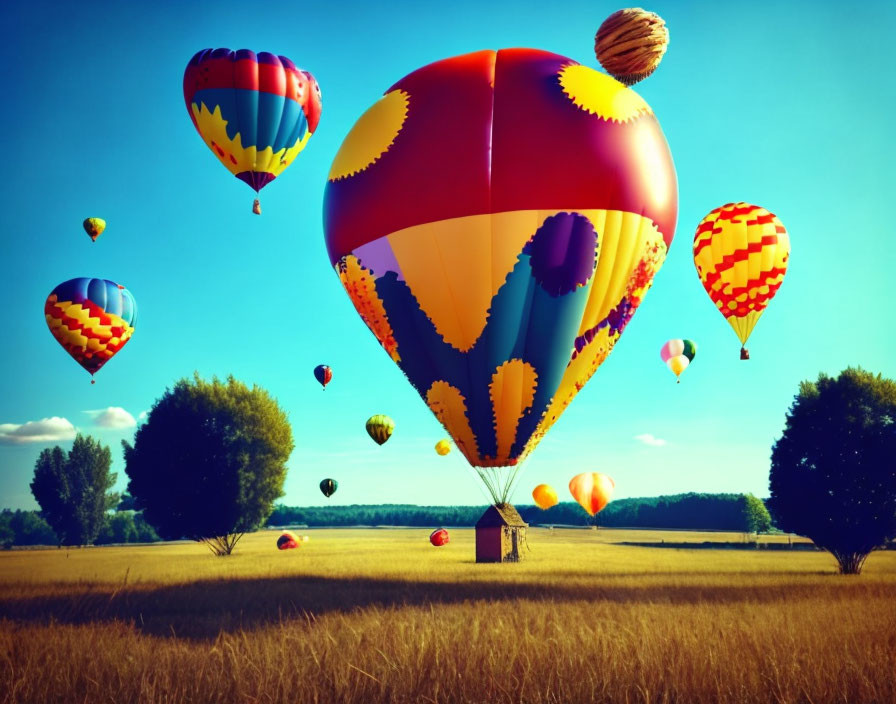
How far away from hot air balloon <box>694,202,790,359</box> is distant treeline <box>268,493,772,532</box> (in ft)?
240

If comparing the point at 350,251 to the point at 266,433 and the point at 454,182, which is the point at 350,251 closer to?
the point at 454,182

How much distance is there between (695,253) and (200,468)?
28.6 metres

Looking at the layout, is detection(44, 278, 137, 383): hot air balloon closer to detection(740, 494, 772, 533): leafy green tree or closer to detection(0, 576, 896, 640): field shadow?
detection(0, 576, 896, 640): field shadow

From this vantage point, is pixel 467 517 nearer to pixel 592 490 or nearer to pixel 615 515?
pixel 615 515

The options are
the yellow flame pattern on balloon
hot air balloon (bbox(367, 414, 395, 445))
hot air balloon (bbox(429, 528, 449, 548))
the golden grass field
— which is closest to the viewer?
the golden grass field

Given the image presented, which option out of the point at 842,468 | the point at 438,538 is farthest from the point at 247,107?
the point at 438,538

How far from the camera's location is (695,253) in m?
23.8

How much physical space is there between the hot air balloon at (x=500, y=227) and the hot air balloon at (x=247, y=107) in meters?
9.13

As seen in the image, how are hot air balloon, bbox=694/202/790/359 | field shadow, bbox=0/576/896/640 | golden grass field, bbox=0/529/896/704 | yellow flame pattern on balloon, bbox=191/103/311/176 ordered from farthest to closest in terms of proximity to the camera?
hot air balloon, bbox=694/202/790/359 < yellow flame pattern on balloon, bbox=191/103/311/176 < field shadow, bbox=0/576/896/640 < golden grass field, bbox=0/529/896/704

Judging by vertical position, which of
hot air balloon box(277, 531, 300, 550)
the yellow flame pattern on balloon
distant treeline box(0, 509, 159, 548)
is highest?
the yellow flame pattern on balloon

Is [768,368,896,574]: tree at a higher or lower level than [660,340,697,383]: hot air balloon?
lower

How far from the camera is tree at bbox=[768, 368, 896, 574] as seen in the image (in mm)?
25984

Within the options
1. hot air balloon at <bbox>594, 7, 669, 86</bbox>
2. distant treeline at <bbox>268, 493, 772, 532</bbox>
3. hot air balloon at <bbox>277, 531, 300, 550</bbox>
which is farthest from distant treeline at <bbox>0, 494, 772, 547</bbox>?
hot air balloon at <bbox>594, 7, 669, 86</bbox>

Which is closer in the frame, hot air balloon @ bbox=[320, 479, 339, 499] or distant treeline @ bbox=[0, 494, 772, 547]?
hot air balloon @ bbox=[320, 479, 339, 499]
